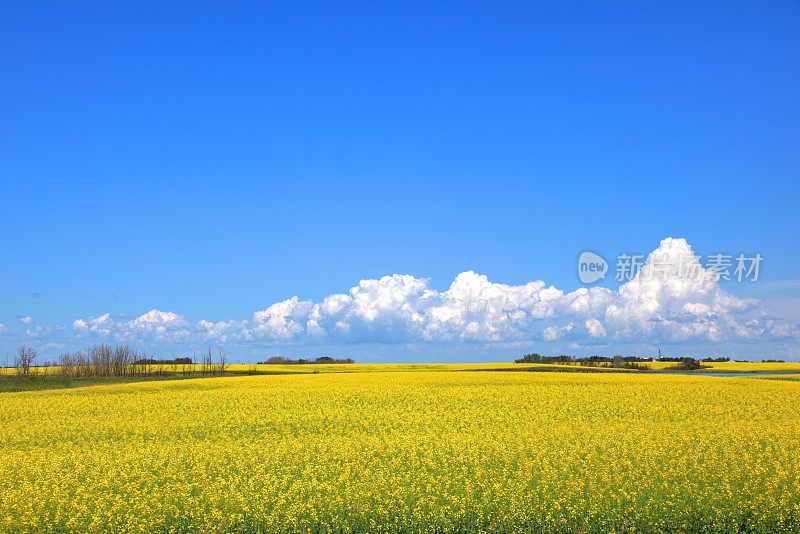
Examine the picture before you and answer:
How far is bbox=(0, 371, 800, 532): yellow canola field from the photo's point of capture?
53.7 feet

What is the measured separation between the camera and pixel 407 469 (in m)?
20.2

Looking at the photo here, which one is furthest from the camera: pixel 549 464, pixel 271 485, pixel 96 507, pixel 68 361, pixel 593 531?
pixel 68 361

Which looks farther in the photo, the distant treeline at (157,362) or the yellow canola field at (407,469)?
the distant treeline at (157,362)

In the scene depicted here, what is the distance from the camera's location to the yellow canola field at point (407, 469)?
1638cm

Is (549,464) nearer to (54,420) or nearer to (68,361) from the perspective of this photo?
(54,420)

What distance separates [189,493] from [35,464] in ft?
→ 24.5

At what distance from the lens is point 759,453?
22.2 m

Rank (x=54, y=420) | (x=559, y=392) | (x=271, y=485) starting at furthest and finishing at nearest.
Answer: (x=559, y=392) < (x=54, y=420) < (x=271, y=485)

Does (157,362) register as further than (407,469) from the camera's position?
Yes

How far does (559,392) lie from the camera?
42.7 meters

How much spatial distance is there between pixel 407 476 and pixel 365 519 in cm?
280

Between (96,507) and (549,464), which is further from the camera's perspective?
(549,464)

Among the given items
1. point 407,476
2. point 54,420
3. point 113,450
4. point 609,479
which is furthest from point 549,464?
point 54,420

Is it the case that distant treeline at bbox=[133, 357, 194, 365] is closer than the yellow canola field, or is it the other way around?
the yellow canola field
